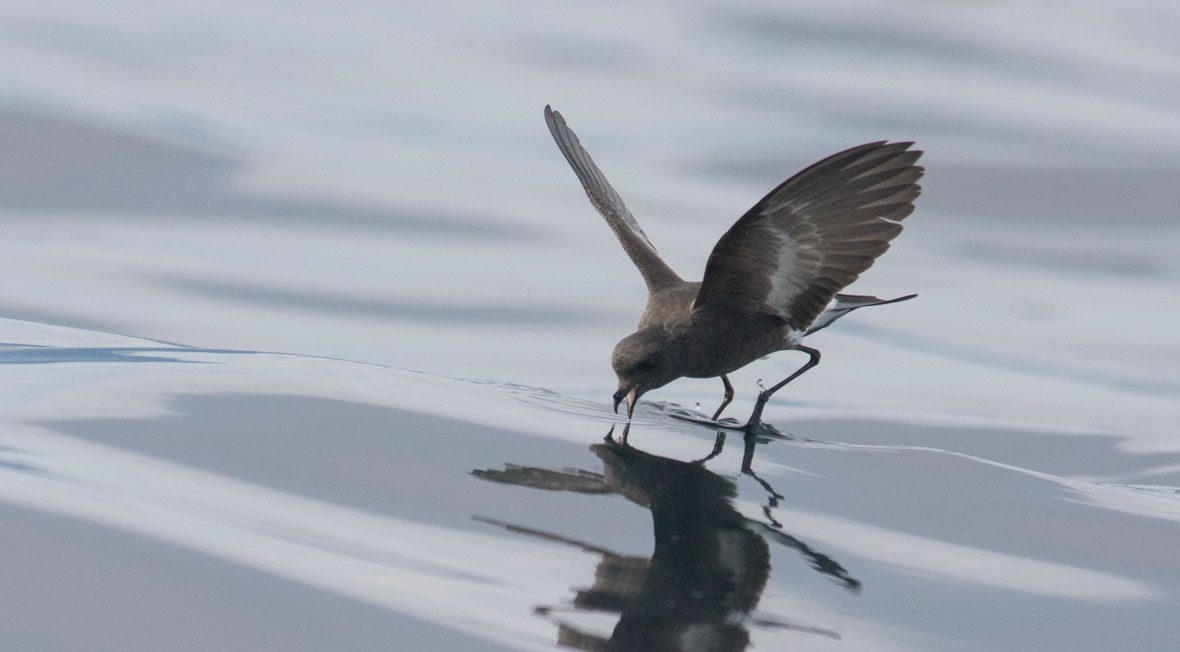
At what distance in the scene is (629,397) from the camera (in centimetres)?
500

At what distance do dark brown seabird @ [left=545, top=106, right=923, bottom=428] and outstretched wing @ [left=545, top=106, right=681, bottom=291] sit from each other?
0.78 ft

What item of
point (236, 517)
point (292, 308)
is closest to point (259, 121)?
point (292, 308)

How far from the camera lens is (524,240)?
29.6 ft

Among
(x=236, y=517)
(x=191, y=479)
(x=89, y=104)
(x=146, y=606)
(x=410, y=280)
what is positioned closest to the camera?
(x=146, y=606)

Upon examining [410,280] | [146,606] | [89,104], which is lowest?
[146,606]

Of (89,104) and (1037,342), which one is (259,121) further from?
(1037,342)

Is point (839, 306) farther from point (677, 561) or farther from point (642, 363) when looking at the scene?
point (677, 561)

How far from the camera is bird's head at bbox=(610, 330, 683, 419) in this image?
16.3 ft

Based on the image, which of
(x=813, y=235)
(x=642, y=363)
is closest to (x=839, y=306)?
(x=813, y=235)

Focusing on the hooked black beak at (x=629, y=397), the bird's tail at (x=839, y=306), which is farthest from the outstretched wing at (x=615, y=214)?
the hooked black beak at (x=629, y=397)

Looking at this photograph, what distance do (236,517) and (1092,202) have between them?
25.7 ft

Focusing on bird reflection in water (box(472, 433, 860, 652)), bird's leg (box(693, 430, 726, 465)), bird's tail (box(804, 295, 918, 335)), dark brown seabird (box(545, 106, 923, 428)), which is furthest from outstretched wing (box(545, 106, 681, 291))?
bird reflection in water (box(472, 433, 860, 652))

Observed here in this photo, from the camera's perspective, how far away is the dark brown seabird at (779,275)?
4570mm

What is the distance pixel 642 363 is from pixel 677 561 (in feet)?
6.35
